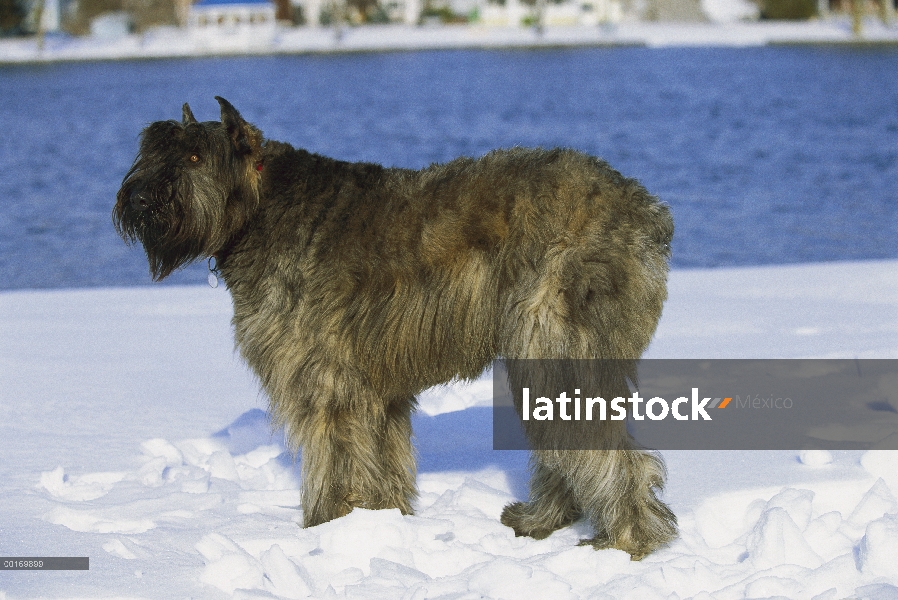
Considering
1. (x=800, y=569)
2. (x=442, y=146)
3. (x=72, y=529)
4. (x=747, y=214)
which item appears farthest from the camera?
(x=442, y=146)

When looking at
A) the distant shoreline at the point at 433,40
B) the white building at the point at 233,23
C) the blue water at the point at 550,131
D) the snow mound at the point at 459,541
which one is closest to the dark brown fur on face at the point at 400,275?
the snow mound at the point at 459,541

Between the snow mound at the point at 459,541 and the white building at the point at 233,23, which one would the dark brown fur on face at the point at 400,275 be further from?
the white building at the point at 233,23

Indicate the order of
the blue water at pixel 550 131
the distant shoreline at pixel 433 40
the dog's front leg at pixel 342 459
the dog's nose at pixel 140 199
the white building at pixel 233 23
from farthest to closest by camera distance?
the white building at pixel 233 23, the distant shoreline at pixel 433 40, the blue water at pixel 550 131, the dog's front leg at pixel 342 459, the dog's nose at pixel 140 199

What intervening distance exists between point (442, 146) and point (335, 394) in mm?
19014

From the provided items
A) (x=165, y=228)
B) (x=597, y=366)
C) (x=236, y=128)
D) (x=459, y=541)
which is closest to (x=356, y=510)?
(x=459, y=541)

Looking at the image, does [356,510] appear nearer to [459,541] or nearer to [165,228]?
[459,541]

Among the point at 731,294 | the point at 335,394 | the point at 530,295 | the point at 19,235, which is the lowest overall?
the point at 19,235

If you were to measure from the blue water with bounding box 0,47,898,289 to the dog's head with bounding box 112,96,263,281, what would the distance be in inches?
317

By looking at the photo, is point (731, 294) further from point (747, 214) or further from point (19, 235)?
point (19, 235)

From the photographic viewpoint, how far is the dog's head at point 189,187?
4164 millimetres

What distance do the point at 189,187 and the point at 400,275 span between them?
916 millimetres

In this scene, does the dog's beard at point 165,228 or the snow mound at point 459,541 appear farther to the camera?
the dog's beard at point 165,228

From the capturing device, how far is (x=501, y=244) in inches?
158

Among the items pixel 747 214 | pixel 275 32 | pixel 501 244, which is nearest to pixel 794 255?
pixel 747 214
